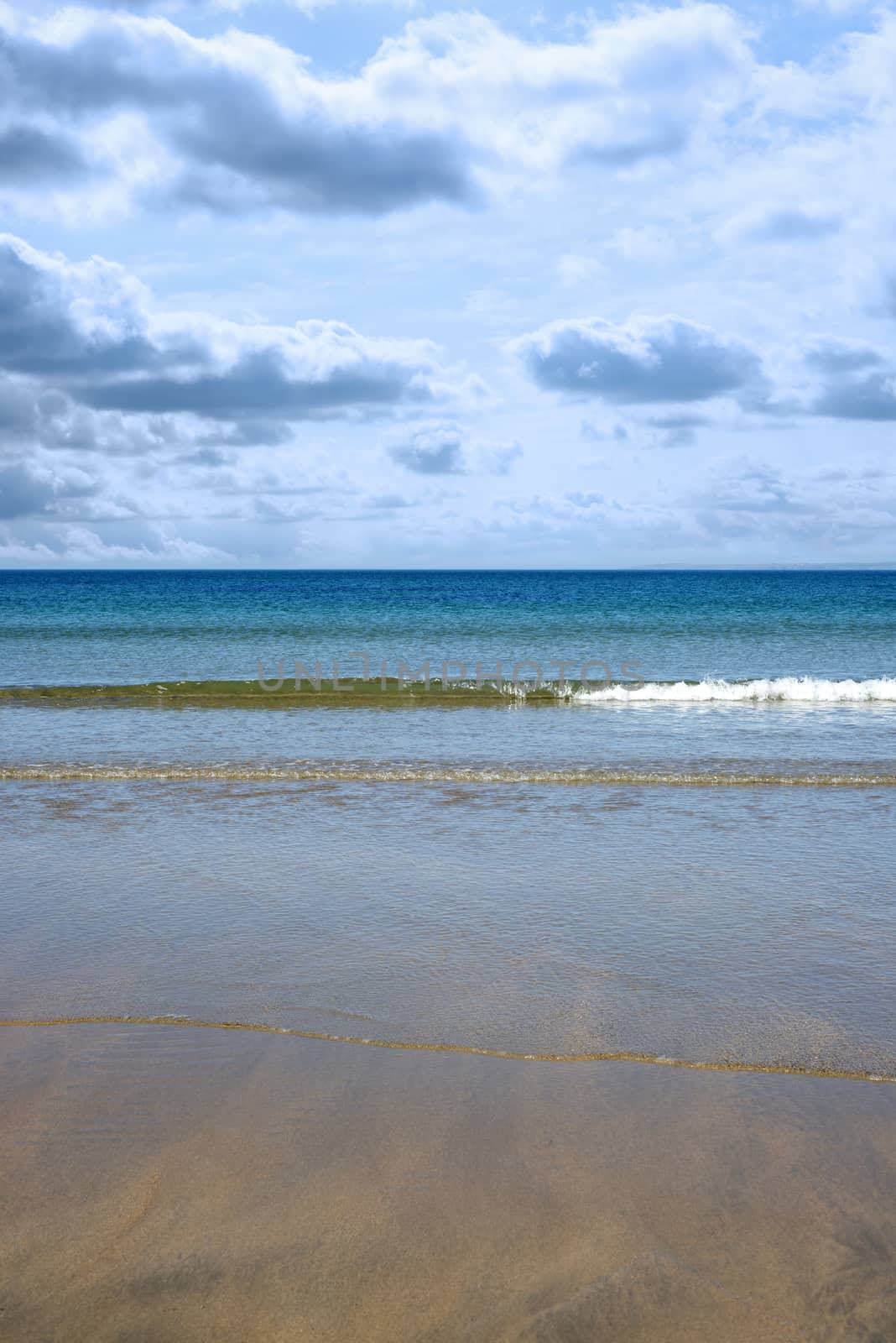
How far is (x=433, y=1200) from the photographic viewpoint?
3764 mm

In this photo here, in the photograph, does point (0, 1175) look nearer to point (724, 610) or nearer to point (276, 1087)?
point (276, 1087)

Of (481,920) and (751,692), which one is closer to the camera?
(481,920)

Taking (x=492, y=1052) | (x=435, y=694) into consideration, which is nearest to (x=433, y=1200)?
(x=492, y=1052)

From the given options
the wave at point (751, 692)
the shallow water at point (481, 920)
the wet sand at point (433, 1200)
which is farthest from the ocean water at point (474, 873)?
the wet sand at point (433, 1200)

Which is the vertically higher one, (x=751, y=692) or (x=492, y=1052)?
(x=751, y=692)

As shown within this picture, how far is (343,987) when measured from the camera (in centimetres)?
595

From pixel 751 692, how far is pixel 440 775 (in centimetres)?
1206

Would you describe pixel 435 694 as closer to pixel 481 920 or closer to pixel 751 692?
pixel 751 692

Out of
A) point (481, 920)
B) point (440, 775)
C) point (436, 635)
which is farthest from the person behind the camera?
point (436, 635)

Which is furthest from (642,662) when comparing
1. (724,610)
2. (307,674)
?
(724,610)

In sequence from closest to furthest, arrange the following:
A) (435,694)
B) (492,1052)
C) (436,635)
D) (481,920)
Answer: (492,1052)
(481,920)
(435,694)
(436,635)

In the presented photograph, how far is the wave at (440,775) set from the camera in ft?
41.5

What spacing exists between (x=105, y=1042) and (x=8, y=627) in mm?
47127

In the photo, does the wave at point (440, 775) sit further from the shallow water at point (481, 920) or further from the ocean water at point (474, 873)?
the shallow water at point (481, 920)
